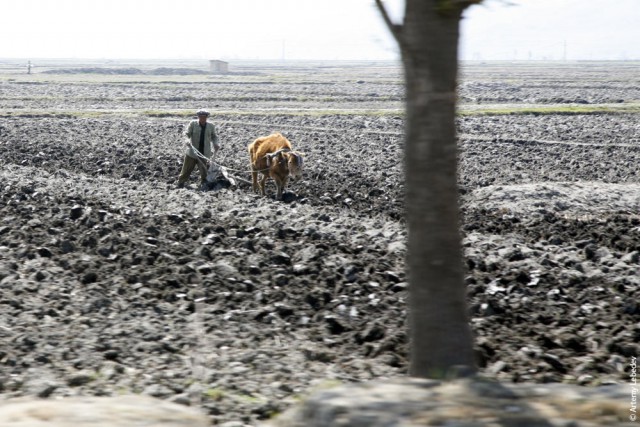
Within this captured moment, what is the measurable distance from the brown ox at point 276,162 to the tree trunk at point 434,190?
1227cm

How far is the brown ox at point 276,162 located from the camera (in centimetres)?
1814

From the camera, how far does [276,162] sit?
715 inches

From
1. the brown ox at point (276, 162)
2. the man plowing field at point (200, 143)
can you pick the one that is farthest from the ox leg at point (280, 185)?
the man plowing field at point (200, 143)

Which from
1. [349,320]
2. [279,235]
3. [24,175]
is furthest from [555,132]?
[349,320]

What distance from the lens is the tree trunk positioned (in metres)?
5.62

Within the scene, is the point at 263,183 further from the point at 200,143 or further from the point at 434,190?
the point at 434,190

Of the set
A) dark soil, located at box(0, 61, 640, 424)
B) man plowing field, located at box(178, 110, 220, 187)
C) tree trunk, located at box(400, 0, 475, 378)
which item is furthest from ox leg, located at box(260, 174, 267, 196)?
tree trunk, located at box(400, 0, 475, 378)

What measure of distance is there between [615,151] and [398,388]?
74.9 feet

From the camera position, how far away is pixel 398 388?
4914 mm

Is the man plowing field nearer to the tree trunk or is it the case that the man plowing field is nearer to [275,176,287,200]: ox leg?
[275,176,287,200]: ox leg

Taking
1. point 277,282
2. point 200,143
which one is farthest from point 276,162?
point 277,282

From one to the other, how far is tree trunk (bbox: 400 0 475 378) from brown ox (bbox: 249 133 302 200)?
12267 mm

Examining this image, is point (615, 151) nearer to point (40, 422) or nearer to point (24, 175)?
point (24, 175)

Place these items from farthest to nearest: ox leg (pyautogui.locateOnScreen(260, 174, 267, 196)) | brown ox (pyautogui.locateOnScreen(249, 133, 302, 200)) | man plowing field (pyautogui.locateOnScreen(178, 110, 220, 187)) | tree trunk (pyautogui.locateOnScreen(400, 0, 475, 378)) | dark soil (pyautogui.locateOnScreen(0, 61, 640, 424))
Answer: man plowing field (pyautogui.locateOnScreen(178, 110, 220, 187))
ox leg (pyautogui.locateOnScreen(260, 174, 267, 196))
brown ox (pyautogui.locateOnScreen(249, 133, 302, 200))
dark soil (pyautogui.locateOnScreen(0, 61, 640, 424))
tree trunk (pyautogui.locateOnScreen(400, 0, 475, 378))
